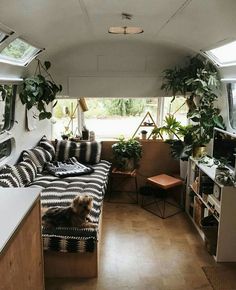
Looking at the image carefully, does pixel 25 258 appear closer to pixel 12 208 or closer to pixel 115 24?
pixel 12 208

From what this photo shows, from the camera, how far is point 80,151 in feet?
14.0

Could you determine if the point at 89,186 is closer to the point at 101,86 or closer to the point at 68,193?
the point at 68,193

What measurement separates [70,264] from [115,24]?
7.65ft

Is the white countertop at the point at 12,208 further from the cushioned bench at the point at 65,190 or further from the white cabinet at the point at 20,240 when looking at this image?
the cushioned bench at the point at 65,190

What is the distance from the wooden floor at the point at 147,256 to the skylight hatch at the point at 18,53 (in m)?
2.24

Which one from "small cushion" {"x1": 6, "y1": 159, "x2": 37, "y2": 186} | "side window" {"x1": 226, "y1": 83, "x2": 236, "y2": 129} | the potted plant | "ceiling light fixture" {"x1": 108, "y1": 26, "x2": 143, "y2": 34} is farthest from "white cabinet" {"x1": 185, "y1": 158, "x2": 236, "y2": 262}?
"small cushion" {"x1": 6, "y1": 159, "x2": 37, "y2": 186}

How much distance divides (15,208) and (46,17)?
1.55 meters

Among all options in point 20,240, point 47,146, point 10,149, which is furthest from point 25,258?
point 47,146

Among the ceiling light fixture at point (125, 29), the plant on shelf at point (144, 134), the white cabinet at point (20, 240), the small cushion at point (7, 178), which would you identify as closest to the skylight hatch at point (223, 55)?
the ceiling light fixture at point (125, 29)

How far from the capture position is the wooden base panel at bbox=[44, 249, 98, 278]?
2.44 meters

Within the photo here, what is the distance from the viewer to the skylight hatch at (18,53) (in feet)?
9.25

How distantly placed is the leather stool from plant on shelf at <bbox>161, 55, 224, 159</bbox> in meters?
0.40

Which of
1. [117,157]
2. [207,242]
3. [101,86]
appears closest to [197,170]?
[207,242]

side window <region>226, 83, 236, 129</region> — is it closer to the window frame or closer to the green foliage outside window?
the green foliage outside window
